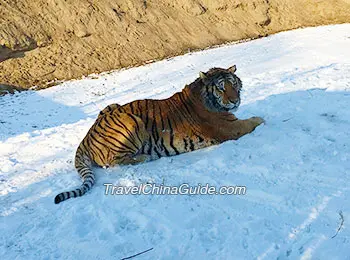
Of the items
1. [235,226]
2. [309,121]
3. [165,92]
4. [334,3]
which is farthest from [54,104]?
[334,3]

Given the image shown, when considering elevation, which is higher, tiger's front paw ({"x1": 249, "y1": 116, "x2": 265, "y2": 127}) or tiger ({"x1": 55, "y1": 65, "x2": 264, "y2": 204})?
tiger ({"x1": 55, "y1": 65, "x2": 264, "y2": 204})

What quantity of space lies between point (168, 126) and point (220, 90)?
0.82 meters

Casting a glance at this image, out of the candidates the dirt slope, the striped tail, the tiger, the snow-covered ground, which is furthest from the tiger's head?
the dirt slope

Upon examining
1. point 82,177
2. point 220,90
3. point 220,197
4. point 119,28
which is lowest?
point 220,197

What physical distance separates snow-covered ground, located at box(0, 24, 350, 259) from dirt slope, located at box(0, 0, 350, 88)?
8428 millimetres

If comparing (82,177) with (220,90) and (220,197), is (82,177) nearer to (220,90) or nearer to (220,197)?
(220,197)

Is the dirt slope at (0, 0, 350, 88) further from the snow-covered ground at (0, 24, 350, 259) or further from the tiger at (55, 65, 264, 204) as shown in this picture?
the tiger at (55, 65, 264, 204)

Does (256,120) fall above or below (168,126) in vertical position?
below

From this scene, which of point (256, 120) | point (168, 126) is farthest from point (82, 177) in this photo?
point (256, 120)

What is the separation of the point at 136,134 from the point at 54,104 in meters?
7.39

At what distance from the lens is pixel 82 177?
5.10m

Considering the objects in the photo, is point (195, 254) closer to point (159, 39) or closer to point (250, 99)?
point (250, 99)

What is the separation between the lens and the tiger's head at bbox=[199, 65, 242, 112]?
5.43 metres

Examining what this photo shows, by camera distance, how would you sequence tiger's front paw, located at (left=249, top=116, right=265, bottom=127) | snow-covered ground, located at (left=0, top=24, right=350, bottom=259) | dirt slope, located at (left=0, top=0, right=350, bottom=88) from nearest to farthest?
snow-covered ground, located at (left=0, top=24, right=350, bottom=259)
tiger's front paw, located at (left=249, top=116, right=265, bottom=127)
dirt slope, located at (left=0, top=0, right=350, bottom=88)
